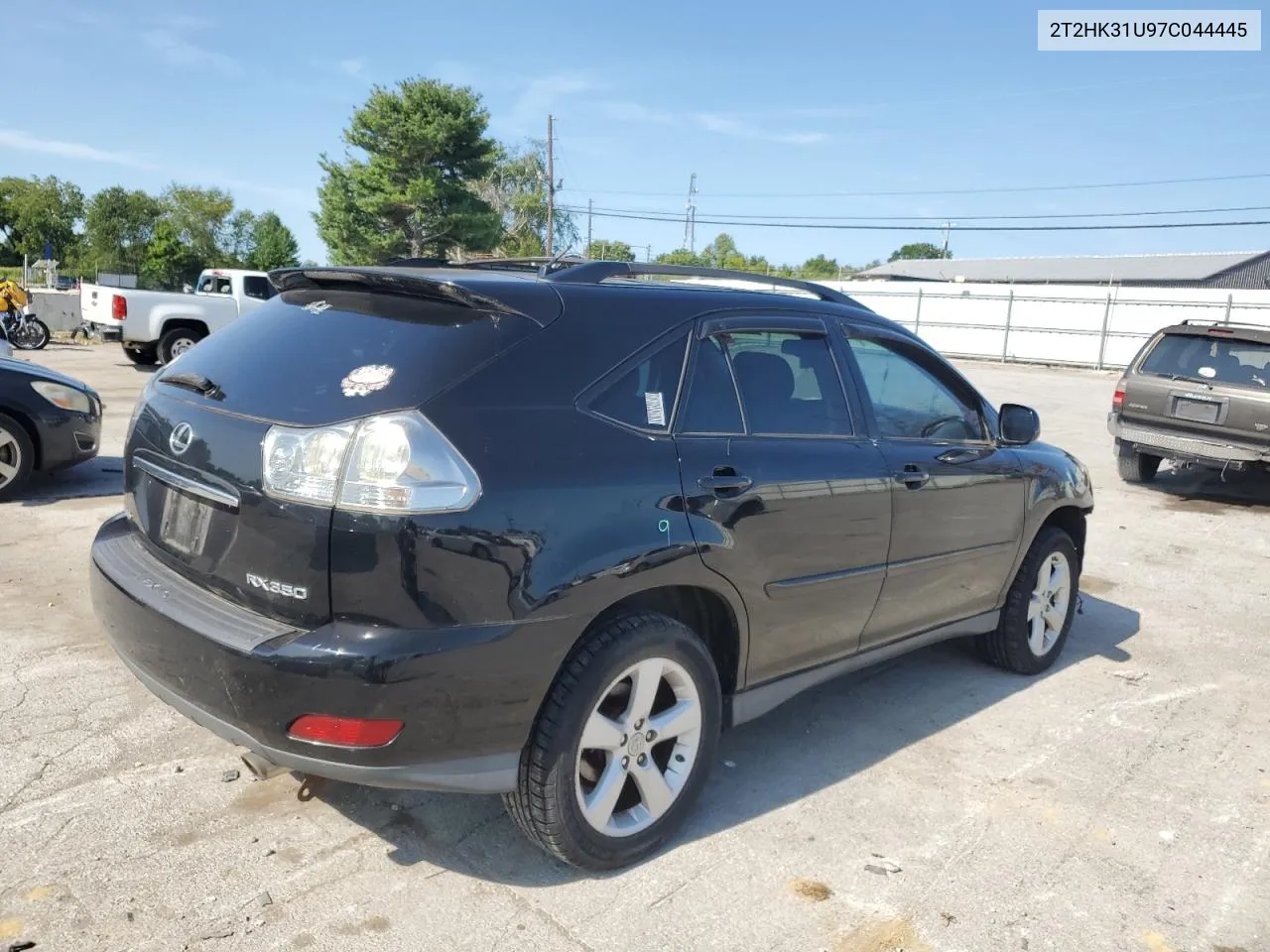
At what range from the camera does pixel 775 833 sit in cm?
316

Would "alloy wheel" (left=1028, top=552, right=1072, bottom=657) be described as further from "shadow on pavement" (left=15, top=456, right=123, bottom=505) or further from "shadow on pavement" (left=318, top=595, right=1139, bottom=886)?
"shadow on pavement" (left=15, top=456, right=123, bottom=505)

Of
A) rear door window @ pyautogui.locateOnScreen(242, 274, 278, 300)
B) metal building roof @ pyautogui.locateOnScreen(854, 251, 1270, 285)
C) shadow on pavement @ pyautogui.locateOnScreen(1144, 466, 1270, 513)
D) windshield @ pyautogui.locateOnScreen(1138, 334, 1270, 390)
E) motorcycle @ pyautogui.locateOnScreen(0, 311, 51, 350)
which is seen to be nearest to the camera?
windshield @ pyautogui.locateOnScreen(1138, 334, 1270, 390)

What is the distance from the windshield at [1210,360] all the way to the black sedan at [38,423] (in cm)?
973

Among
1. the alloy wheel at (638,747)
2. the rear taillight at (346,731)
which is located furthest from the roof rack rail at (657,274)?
the rear taillight at (346,731)

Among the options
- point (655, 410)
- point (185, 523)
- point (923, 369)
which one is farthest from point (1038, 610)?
point (185, 523)

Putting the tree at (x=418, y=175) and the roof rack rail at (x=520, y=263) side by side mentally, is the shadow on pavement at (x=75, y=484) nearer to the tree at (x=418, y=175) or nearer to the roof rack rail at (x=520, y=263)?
the roof rack rail at (x=520, y=263)

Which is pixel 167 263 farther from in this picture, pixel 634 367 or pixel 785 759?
pixel 634 367

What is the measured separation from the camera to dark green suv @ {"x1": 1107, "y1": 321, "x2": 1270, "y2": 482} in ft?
29.9

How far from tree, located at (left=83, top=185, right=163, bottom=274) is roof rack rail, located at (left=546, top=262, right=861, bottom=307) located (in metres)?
73.6

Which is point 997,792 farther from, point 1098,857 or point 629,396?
point 629,396

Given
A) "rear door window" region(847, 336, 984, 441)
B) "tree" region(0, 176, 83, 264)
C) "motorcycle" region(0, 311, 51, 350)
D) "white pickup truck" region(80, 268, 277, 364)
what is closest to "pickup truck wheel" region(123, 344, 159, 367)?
"white pickup truck" region(80, 268, 277, 364)

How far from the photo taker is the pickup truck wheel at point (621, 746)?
265cm

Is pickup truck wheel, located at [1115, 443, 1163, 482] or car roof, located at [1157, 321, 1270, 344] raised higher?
car roof, located at [1157, 321, 1270, 344]

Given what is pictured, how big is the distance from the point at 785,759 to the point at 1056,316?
3144cm
